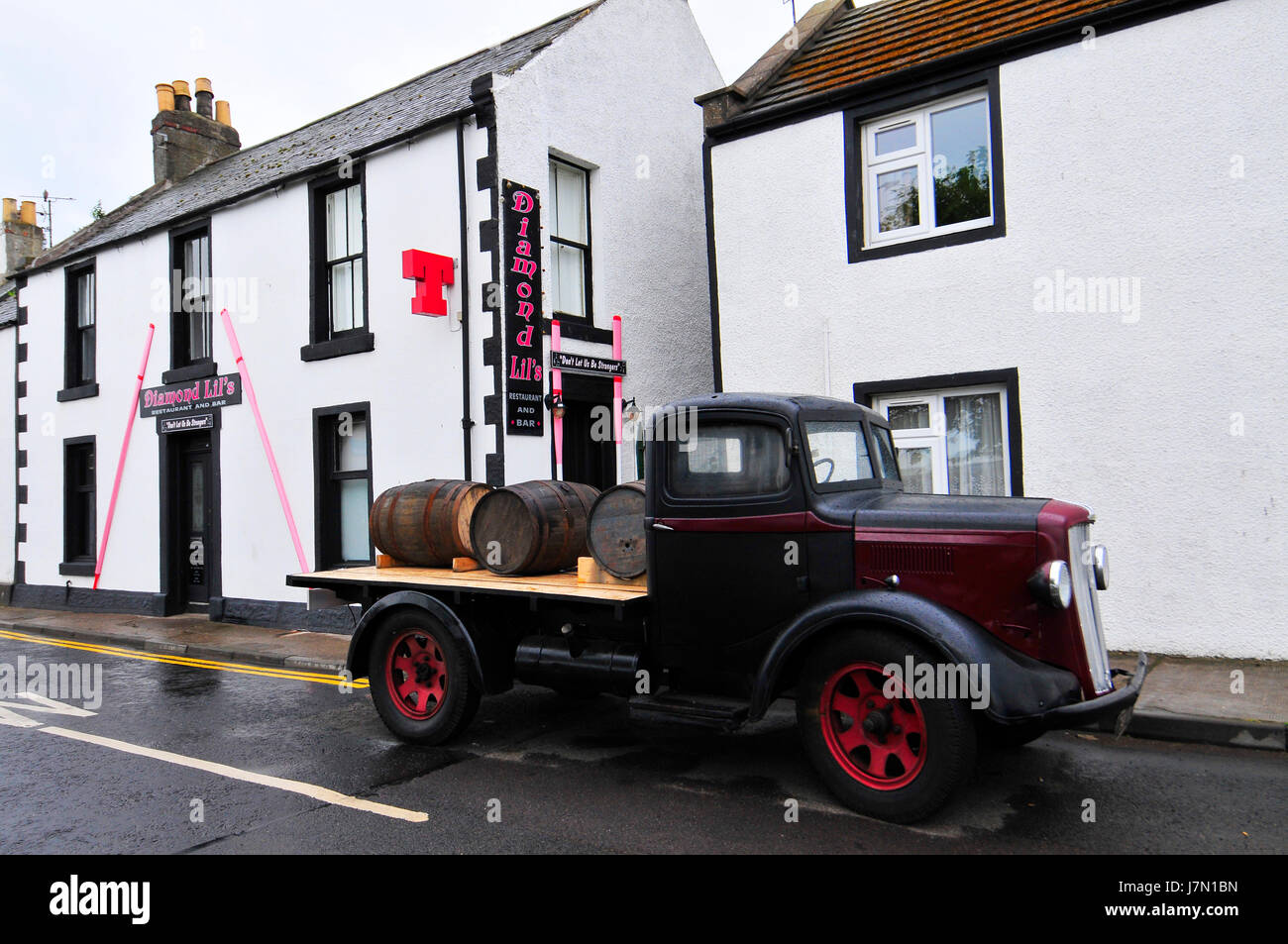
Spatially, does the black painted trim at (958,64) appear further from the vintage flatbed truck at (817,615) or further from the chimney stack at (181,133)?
the chimney stack at (181,133)

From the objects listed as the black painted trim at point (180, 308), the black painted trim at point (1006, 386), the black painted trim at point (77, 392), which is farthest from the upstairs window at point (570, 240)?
the black painted trim at point (77, 392)

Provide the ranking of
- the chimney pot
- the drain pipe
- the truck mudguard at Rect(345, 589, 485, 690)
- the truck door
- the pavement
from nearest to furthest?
1. the truck door
2. the pavement
3. the truck mudguard at Rect(345, 589, 485, 690)
4. the drain pipe
5. the chimney pot

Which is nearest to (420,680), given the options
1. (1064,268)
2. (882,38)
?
(1064,268)

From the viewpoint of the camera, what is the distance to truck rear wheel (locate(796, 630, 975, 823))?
158 inches

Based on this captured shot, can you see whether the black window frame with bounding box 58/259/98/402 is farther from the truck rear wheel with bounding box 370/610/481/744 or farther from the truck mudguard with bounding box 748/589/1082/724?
the truck mudguard with bounding box 748/589/1082/724

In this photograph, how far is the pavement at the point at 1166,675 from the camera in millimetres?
5387

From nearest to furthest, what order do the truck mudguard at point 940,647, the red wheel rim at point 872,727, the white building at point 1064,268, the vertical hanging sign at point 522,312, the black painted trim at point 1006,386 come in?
1. the truck mudguard at point 940,647
2. the red wheel rim at point 872,727
3. the white building at point 1064,268
4. the black painted trim at point 1006,386
5. the vertical hanging sign at point 522,312

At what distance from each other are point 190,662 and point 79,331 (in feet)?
27.3

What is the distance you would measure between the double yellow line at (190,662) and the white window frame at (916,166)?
677 cm

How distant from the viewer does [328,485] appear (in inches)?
428

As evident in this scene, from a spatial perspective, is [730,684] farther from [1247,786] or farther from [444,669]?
[1247,786]

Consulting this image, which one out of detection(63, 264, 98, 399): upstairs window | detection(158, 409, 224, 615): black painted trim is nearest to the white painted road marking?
detection(158, 409, 224, 615): black painted trim

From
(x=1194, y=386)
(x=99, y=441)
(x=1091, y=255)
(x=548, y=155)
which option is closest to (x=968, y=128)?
(x=1091, y=255)

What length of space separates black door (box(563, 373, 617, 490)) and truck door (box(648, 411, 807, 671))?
207 inches
